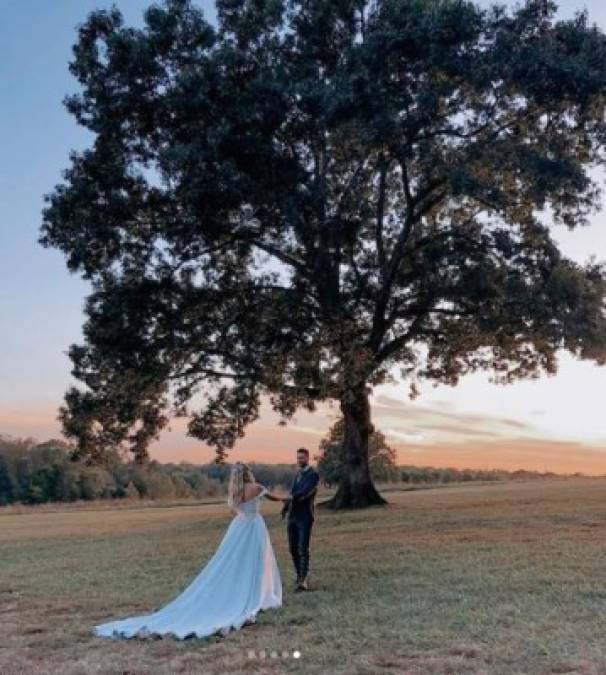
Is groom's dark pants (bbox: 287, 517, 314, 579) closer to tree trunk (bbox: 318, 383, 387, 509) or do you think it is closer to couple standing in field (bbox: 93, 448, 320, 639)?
couple standing in field (bbox: 93, 448, 320, 639)

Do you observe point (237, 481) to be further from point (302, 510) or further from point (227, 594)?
point (227, 594)

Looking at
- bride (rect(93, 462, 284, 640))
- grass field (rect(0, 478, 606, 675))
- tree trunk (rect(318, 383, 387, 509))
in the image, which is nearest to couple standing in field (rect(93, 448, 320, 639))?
bride (rect(93, 462, 284, 640))

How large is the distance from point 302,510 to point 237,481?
5.06 feet

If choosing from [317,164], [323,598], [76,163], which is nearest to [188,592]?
[323,598]

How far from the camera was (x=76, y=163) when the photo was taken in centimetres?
3094

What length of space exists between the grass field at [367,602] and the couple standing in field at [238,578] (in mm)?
311

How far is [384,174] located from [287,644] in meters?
21.8

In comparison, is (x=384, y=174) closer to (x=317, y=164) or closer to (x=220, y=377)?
(x=317, y=164)

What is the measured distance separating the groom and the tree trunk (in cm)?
1779

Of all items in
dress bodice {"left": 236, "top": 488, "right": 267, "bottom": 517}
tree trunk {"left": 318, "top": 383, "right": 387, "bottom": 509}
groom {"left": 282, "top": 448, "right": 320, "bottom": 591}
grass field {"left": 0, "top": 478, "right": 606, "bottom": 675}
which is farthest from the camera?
tree trunk {"left": 318, "top": 383, "right": 387, "bottom": 509}

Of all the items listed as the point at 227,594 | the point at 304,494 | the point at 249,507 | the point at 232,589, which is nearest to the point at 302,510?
the point at 304,494

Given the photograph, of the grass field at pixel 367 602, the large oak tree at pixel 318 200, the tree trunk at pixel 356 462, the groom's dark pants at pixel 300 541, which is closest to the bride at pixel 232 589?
the grass field at pixel 367 602

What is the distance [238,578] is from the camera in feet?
41.7

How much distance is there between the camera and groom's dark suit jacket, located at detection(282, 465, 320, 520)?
14.4 meters
